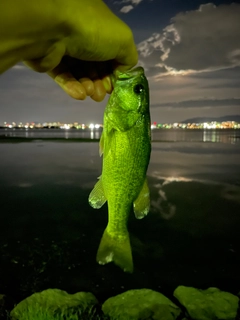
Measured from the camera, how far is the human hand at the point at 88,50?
2.12 meters

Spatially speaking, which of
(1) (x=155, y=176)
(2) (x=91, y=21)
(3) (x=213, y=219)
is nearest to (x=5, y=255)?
(3) (x=213, y=219)

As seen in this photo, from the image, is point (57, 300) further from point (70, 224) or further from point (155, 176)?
point (155, 176)

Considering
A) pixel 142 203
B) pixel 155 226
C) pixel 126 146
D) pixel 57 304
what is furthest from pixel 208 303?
pixel 126 146

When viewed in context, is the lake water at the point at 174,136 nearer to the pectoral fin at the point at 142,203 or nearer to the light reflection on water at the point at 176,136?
the light reflection on water at the point at 176,136

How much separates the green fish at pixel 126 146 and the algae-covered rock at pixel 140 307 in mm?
3878

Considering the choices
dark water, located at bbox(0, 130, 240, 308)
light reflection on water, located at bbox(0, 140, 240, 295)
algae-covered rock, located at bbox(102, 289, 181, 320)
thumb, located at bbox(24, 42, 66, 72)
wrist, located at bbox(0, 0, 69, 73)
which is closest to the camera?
wrist, located at bbox(0, 0, 69, 73)

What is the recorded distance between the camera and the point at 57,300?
5840 mm

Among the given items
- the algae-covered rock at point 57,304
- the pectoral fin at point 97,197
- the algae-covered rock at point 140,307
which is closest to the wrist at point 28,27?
the pectoral fin at point 97,197

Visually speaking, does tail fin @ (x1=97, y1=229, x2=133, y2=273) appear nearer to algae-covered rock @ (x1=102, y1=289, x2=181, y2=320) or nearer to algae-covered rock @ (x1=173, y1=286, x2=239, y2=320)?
algae-covered rock @ (x1=102, y1=289, x2=181, y2=320)

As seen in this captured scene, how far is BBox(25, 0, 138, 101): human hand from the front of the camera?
6.94 feet

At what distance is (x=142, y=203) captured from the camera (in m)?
2.44

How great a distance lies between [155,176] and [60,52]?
17.7 metres

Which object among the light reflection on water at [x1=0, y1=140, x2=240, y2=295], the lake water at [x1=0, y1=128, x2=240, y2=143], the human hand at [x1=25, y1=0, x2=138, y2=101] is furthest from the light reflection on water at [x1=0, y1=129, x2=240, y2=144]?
the human hand at [x1=25, y1=0, x2=138, y2=101]

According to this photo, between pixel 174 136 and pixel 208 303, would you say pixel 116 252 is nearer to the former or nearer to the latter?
pixel 208 303
